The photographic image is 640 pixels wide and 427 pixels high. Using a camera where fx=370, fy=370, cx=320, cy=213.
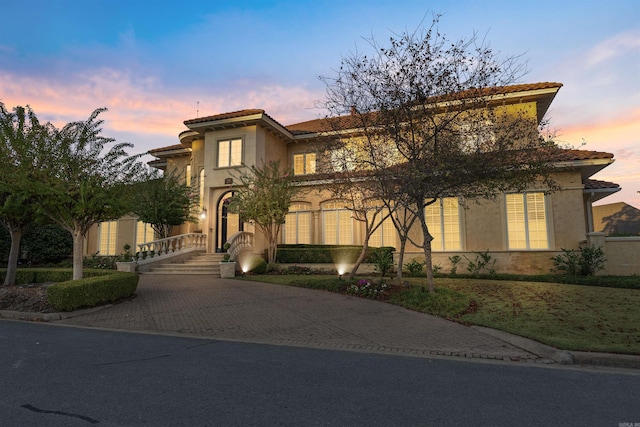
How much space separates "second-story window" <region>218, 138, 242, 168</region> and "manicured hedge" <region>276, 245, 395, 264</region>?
5943 millimetres

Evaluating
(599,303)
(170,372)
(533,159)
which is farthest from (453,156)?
(170,372)

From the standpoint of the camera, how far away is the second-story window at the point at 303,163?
22575 mm

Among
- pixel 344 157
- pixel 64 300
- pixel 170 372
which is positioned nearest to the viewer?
pixel 170 372

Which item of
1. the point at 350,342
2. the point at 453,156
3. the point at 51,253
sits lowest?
the point at 350,342

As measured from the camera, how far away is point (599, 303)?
32.0 feet

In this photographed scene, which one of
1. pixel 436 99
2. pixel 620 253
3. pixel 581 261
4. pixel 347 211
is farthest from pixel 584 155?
pixel 347 211

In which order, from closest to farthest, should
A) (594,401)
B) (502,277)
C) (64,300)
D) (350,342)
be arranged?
(594,401)
(350,342)
(64,300)
(502,277)

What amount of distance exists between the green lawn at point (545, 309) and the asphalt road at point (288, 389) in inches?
67.5

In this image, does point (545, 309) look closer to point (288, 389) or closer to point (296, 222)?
point (288, 389)

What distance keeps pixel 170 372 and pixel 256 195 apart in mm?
12995

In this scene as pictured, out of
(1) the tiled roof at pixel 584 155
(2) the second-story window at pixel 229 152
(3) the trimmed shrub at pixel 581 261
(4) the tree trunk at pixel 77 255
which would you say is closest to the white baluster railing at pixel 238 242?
(2) the second-story window at pixel 229 152

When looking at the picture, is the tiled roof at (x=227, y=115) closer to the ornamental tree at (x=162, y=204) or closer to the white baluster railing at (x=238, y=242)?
the ornamental tree at (x=162, y=204)

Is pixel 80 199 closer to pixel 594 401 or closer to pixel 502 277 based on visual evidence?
pixel 594 401

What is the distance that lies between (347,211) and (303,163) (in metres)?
5.13
